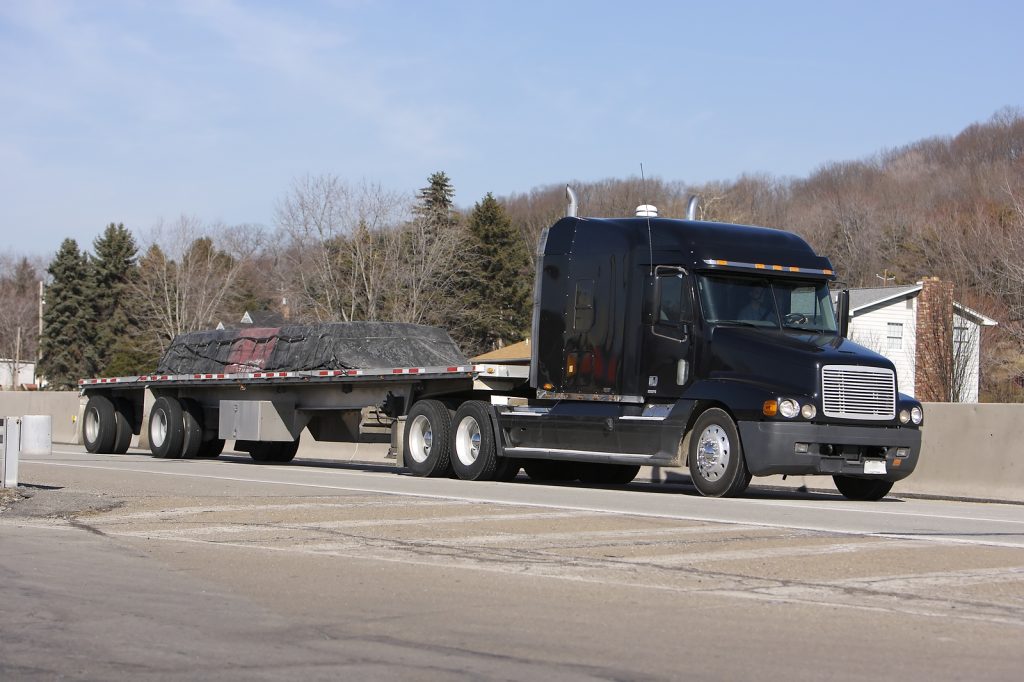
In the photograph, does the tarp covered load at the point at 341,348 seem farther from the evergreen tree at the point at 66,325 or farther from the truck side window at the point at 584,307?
the evergreen tree at the point at 66,325

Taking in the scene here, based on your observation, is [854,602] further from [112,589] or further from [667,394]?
[667,394]

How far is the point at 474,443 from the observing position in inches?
735

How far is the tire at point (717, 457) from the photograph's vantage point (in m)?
15.2

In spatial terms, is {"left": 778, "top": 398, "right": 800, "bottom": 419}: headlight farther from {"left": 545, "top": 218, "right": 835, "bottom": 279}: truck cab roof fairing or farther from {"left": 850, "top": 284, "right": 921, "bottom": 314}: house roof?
{"left": 850, "top": 284, "right": 921, "bottom": 314}: house roof

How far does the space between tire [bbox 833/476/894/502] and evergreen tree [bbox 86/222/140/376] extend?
7942 centimetres

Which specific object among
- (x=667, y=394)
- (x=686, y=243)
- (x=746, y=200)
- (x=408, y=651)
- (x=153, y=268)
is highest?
(x=746, y=200)

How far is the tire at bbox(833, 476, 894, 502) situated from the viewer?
16.2 meters

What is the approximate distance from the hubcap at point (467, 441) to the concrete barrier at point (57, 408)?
791 inches

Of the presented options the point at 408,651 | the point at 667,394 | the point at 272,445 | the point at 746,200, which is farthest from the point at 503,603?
the point at 746,200

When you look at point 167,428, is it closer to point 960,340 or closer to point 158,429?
point 158,429

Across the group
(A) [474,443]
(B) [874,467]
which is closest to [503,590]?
(B) [874,467]

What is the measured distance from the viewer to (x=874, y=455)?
15.4 meters

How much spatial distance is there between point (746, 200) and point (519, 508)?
3226 inches

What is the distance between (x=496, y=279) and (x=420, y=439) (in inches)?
2199
